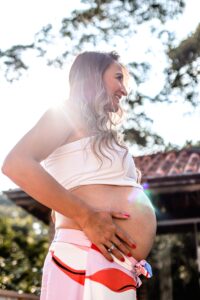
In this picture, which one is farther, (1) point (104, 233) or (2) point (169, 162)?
(2) point (169, 162)

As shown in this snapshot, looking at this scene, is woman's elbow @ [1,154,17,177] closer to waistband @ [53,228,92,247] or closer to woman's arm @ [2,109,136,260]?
woman's arm @ [2,109,136,260]

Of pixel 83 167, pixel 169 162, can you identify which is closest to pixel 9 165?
pixel 83 167

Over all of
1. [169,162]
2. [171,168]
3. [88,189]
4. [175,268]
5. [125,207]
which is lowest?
[175,268]

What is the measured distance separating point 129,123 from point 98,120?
19.3ft

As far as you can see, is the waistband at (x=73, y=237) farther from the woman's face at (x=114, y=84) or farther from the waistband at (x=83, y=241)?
the woman's face at (x=114, y=84)

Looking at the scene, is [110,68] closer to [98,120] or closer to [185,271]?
[98,120]

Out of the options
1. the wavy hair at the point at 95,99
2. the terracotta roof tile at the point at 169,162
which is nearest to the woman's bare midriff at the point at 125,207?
the wavy hair at the point at 95,99

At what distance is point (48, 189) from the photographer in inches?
66.5

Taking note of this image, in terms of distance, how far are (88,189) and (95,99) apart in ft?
1.22

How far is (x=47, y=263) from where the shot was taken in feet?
6.07

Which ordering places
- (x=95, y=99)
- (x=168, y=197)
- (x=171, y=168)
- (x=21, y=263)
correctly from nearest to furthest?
1. (x=95, y=99)
2. (x=21, y=263)
3. (x=171, y=168)
4. (x=168, y=197)

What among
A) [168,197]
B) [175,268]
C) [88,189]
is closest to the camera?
[88,189]

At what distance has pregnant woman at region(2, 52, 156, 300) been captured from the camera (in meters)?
1.71

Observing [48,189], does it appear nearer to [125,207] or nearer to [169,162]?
[125,207]
